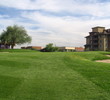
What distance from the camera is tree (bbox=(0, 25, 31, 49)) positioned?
68.6m

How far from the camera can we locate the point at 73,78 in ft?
33.4

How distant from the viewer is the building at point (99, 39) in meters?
78.4

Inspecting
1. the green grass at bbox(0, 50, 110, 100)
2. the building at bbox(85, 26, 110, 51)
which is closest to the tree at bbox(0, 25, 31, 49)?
the building at bbox(85, 26, 110, 51)

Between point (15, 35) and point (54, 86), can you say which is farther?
point (15, 35)

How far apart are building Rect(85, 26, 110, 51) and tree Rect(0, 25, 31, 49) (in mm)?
28343

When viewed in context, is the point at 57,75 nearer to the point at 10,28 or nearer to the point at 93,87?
the point at 93,87

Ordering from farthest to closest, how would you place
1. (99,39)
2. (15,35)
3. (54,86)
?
(99,39) < (15,35) < (54,86)

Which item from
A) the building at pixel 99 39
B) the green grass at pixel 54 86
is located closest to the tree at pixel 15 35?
the building at pixel 99 39

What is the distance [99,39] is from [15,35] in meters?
35.3

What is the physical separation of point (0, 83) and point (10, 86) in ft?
2.37

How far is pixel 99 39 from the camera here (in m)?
79.7

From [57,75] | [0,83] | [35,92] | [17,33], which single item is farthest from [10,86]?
[17,33]

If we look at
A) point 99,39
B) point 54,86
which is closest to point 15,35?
point 99,39

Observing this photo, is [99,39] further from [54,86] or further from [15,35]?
[54,86]
